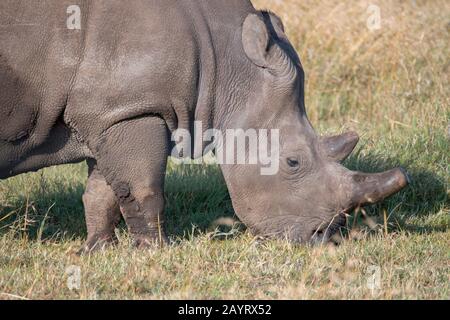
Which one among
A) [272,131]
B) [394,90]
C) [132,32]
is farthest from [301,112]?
[394,90]

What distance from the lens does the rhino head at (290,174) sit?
6.43 meters

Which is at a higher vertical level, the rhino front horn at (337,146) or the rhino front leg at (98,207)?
the rhino front horn at (337,146)

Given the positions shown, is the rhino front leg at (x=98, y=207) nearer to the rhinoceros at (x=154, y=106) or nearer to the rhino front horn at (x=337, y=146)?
the rhinoceros at (x=154, y=106)

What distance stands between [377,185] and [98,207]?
195 cm

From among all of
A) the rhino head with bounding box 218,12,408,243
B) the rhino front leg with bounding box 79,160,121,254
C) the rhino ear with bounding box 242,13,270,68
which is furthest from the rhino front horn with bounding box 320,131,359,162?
the rhino front leg with bounding box 79,160,121,254

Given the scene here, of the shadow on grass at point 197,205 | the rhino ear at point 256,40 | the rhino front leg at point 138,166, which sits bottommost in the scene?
the shadow on grass at point 197,205

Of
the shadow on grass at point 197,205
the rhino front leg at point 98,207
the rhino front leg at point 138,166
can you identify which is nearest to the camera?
the rhino front leg at point 138,166

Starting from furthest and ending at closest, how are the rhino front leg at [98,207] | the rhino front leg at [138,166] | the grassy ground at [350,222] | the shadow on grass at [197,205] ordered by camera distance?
the shadow on grass at [197,205]
the rhino front leg at [98,207]
the rhino front leg at [138,166]
the grassy ground at [350,222]

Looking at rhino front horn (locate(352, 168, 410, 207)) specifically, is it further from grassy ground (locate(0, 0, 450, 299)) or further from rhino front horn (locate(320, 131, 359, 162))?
grassy ground (locate(0, 0, 450, 299))

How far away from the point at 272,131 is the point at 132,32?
3.88 feet

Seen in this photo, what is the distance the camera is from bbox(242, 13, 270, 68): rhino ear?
20.9 feet

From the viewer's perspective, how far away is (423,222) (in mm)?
7422

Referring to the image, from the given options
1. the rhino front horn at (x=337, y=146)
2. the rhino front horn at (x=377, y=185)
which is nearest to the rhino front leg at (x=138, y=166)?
the rhino front horn at (x=337, y=146)

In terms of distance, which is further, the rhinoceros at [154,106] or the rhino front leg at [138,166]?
the rhino front leg at [138,166]
